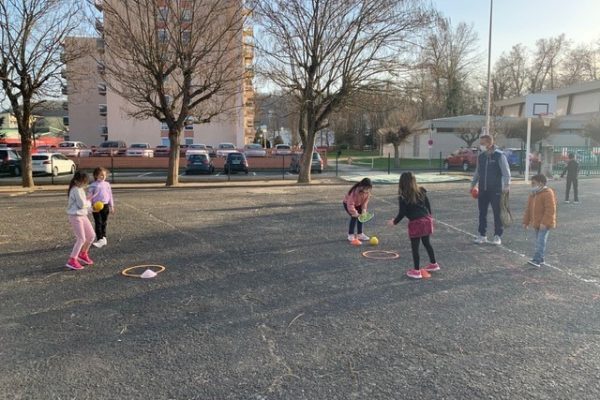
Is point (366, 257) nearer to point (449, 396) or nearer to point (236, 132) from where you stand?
point (449, 396)

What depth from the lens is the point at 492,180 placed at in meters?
8.78

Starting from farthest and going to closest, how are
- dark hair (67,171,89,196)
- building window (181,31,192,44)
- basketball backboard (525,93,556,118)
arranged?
basketball backboard (525,93,556,118), building window (181,31,192,44), dark hair (67,171,89,196)

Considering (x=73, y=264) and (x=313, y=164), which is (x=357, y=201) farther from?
(x=313, y=164)

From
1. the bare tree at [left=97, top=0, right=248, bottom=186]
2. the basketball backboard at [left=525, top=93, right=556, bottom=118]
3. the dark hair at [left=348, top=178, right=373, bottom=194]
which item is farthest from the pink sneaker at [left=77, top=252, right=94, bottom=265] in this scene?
the basketball backboard at [left=525, top=93, right=556, bottom=118]

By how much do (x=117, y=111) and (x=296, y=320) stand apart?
187ft

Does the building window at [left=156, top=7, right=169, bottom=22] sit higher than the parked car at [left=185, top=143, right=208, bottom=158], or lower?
higher

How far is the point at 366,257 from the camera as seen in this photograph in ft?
25.8

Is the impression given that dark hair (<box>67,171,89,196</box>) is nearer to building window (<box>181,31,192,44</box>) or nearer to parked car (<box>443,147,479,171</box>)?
building window (<box>181,31,192,44</box>)

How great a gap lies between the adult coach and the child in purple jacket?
6613 mm

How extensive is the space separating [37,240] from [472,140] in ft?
139

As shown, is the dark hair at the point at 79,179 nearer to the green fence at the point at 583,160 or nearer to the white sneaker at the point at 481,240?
the white sneaker at the point at 481,240

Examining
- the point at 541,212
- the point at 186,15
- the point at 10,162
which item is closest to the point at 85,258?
the point at 541,212

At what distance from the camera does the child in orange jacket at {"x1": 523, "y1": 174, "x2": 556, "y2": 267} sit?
7.05 meters

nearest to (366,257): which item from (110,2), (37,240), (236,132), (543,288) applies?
(543,288)
